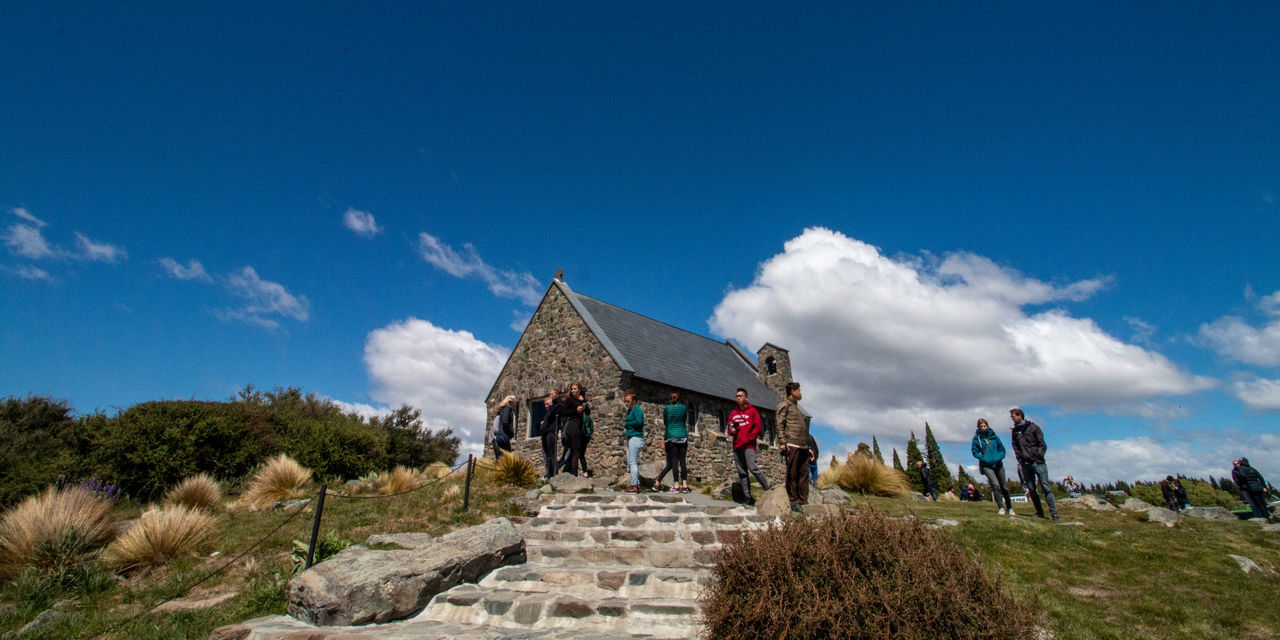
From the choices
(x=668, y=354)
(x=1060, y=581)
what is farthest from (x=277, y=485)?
(x=1060, y=581)

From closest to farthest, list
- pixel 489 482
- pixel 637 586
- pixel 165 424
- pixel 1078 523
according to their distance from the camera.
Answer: pixel 637 586
pixel 1078 523
pixel 489 482
pixel 165 424

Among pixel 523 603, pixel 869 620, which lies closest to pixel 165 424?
pixel 523 603

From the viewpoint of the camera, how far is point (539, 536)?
805 centimetres

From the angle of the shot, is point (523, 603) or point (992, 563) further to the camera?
point (992, 563)

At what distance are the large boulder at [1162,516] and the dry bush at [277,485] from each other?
16.0 m

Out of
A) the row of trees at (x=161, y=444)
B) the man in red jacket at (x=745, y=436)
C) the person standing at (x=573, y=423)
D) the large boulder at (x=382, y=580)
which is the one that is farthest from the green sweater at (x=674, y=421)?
the row of trees at (x=161, y=444)

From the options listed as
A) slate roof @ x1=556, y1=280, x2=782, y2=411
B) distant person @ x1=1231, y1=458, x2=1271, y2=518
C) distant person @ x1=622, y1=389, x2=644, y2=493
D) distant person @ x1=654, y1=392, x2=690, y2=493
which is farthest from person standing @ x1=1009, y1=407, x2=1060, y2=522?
slate roof @ x1=556, y1=280, x2=782, y2=411

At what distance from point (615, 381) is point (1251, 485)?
52.2 feet

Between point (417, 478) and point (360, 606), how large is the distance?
29.3 ft

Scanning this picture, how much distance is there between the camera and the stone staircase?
4691 mm

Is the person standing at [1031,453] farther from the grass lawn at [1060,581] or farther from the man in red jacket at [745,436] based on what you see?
the man in red jacket at [745,436]

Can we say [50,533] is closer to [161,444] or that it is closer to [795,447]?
[161,444]

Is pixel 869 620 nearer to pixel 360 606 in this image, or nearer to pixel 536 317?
pixel 360 606

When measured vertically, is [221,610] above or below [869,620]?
below
